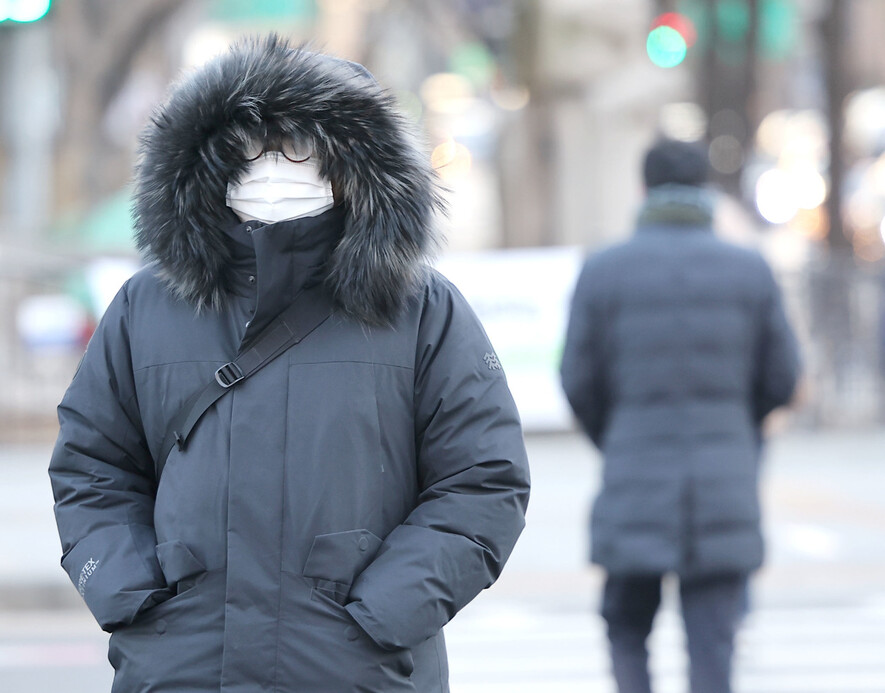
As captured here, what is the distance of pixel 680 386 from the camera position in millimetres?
4508

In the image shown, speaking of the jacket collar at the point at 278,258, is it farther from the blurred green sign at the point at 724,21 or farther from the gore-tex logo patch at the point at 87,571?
the blurred green sign at the point at 724,21

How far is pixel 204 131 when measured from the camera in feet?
9.05

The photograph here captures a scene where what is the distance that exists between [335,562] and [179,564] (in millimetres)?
266

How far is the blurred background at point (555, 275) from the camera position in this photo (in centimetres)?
713

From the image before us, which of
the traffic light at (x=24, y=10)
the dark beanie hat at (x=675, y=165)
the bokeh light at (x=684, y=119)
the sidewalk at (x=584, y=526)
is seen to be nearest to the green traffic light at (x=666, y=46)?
the bokeh light at (x=684, y=119)

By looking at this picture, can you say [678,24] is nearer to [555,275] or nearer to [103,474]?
[555,275]

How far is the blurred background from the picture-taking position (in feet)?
23.4

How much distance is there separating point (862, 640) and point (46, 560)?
479 centimetres

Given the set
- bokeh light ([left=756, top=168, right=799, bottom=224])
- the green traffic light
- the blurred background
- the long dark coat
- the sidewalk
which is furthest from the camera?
bokeh light ([left=756, top=168, right=799, bottom=224])

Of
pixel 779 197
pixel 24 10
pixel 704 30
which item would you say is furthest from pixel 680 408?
pixel 779 197

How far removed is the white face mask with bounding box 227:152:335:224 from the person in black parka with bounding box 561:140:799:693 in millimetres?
1993

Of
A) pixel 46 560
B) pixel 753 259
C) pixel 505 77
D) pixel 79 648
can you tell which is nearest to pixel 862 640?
Result: pixel 753 259

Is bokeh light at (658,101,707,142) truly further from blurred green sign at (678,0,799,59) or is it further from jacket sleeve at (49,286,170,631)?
jacket sleeve at (49,286,170,631)

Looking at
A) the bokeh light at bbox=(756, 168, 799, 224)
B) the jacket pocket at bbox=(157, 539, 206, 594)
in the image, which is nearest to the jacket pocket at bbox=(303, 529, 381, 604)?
the jacket pocket at bbox=(157, 539, 206, 594)
